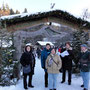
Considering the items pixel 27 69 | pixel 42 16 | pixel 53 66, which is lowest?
pixel 27 69

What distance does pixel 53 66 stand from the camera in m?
4.70

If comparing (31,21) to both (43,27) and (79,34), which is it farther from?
(79,34)

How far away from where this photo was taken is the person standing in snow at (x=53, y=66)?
469 centimetres

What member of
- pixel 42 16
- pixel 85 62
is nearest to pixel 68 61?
pixel 85 62

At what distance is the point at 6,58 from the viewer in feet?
18.7

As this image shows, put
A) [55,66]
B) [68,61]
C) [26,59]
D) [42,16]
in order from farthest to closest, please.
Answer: [42,16], [68,61], [26,59], [55,66]

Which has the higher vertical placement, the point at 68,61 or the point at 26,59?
the point at 26,59

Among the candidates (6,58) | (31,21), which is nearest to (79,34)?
(31,21)

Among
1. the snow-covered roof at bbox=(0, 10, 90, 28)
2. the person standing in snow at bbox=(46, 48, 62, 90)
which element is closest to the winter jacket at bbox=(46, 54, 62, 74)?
the person standing in snow at bbox=(46, 48, 62, 90)

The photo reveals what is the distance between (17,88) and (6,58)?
142 cm

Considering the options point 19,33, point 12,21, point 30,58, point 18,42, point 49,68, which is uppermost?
point 12,21

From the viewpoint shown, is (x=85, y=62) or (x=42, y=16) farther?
(x=42, y=16)

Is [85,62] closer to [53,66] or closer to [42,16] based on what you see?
[53,66]

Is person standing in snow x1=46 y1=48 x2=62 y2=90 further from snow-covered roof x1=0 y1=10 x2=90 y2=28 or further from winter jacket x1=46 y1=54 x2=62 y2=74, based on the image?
snow-covered roof x1=0 y1=10 x2=90 y2=28
